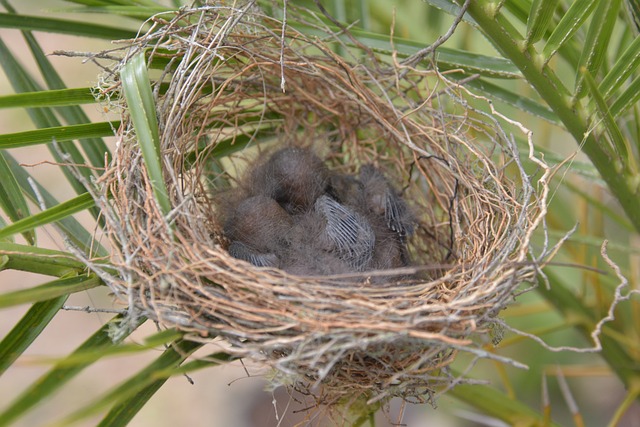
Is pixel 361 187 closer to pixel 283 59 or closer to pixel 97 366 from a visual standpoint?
pixel 283 59

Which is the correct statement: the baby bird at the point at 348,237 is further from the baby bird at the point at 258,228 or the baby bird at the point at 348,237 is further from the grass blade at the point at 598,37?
the grass blade at the point at 598,37

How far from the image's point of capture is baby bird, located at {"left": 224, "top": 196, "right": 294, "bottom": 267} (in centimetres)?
146

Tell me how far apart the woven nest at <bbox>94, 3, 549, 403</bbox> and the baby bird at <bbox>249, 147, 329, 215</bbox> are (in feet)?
0.22

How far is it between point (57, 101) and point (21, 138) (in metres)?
0.08

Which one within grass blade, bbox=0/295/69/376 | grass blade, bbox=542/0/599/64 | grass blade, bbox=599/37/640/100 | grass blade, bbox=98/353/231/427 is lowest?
grass blade, bbox=98/353/231/427

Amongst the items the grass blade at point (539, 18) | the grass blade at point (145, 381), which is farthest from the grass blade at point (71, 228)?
the grass blade at point (539, 18)

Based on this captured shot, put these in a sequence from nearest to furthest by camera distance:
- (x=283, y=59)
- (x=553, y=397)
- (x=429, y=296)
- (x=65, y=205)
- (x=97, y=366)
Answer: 1. (x=65, y=205)
2. (x=429, y=296)
3. (x=283, y=59)
4. (x=553, y=397)
5. (x=97, y=366)

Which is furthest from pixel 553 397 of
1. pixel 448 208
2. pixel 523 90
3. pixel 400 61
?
pixel 400 61

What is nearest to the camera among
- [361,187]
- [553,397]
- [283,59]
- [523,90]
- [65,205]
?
[65,205]

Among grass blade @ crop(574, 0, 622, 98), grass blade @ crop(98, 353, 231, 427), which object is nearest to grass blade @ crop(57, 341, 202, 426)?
grass blade @ crop(98, 353, 231, 427)

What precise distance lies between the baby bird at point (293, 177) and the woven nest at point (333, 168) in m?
0.07

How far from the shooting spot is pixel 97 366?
141 inches

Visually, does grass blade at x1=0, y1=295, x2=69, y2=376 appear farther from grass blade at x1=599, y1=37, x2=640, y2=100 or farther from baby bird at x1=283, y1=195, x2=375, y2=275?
grass blade at x1=599, y1=37, x2=640, y2=100

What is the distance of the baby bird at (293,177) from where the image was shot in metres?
1.57
